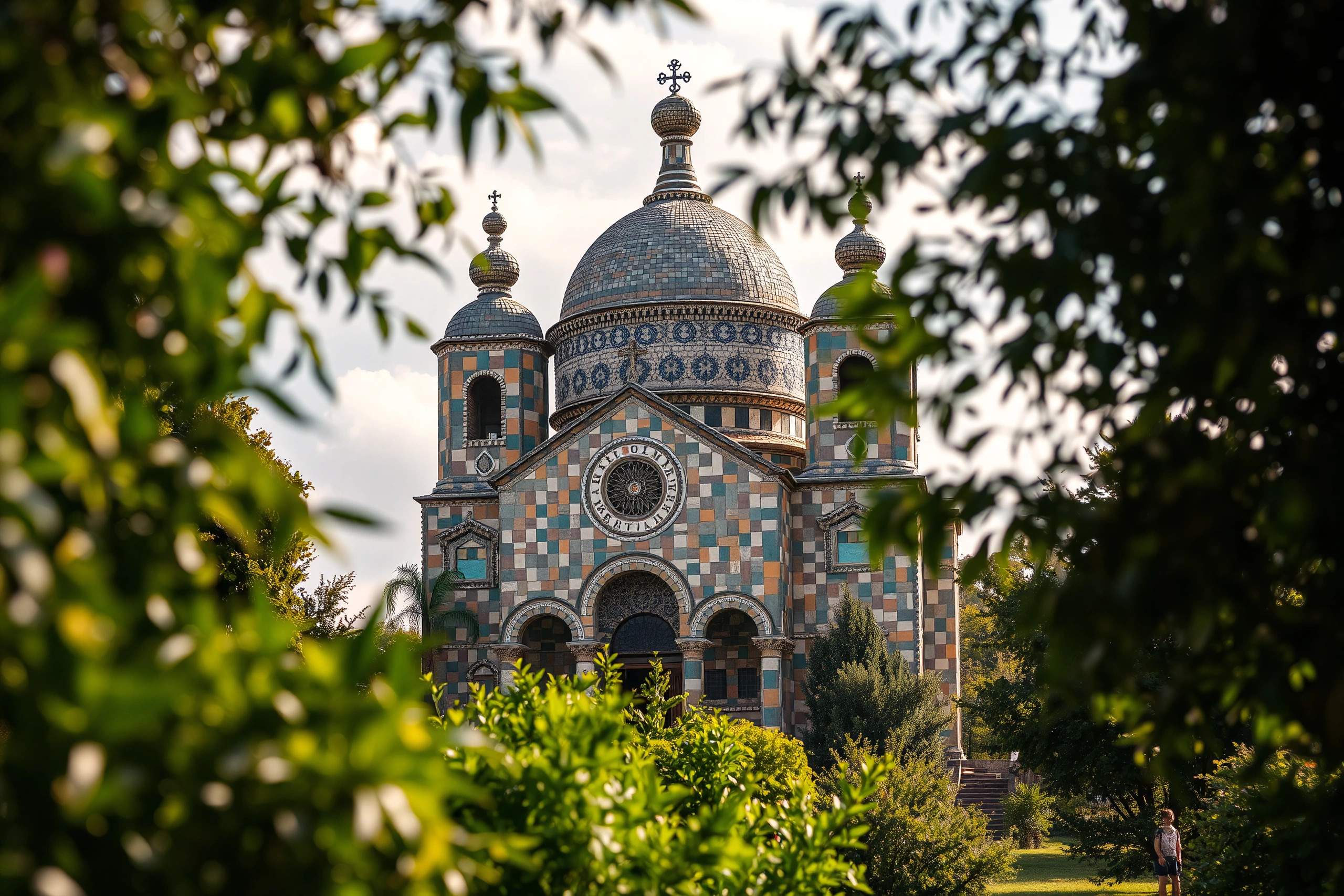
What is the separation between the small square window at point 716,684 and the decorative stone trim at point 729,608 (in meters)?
1.58

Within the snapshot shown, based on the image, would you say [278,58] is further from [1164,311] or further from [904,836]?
[904,836]

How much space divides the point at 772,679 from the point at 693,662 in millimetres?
1745

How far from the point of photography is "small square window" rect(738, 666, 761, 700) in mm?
30562

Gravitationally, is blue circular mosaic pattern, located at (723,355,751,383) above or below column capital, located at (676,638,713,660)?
above

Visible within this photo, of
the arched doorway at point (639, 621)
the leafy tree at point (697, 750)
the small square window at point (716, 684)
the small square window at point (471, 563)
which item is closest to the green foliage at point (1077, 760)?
the leafy tree at point (697, 750)

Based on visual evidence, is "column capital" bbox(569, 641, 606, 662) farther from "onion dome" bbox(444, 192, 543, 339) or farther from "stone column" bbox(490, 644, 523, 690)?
"onion dome" bbox(444, 192, 543, 339)

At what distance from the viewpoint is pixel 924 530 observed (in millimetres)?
3498

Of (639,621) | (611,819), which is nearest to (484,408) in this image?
(639,621)

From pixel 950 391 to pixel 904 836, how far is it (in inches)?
582

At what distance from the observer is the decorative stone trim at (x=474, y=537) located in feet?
107

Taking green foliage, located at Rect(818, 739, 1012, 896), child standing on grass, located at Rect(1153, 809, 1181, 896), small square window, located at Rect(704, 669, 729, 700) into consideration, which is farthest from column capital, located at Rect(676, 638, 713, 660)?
child standing on grass, located at Rect(1153, 809, 1181, 896)

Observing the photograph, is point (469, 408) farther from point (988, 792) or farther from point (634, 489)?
point (988, 792)

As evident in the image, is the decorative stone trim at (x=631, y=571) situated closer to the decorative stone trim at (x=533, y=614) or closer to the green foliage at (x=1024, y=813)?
the decorative stone trim at (x=533, y=614)

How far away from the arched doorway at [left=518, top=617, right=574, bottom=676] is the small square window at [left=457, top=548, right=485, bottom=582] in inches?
71.3
